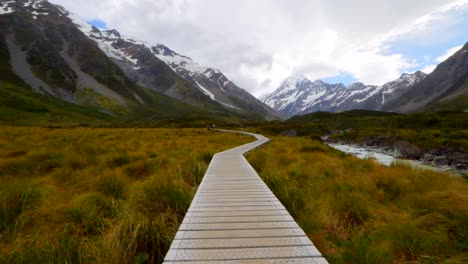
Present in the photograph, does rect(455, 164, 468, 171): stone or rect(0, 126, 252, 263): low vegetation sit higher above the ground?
rect(455, 164, 468, 171): stone

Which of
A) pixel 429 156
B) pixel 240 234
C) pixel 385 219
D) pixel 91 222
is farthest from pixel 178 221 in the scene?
pixel 429 156

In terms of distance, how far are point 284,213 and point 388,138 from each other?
49.7 metres

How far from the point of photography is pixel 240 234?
13.7 ft

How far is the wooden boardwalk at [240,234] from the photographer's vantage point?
3463mm

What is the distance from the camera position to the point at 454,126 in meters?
64.0

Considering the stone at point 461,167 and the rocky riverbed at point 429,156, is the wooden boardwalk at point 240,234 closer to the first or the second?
the rocky riverbed at point 429,156

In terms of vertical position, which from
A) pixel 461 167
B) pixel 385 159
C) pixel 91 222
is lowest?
pixel 91 222

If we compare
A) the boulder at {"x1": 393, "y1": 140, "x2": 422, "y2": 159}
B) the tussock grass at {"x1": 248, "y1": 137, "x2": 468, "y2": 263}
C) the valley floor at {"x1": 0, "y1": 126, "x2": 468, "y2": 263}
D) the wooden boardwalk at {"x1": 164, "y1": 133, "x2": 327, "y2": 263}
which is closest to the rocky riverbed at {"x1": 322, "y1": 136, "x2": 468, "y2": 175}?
the boulder at {"x1": 393, "y1": 140, "x2": 422, "y2": 159}

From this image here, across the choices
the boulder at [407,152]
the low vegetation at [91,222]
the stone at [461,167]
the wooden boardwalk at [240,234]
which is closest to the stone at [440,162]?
the stone at [461,167]

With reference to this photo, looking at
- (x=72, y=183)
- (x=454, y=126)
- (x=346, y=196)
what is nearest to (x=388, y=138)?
(x=454, y=126)

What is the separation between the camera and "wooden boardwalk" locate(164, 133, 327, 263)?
346 centimetres

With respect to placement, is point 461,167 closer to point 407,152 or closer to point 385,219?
point 407,152

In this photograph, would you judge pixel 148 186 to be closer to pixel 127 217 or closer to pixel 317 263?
pixel 127 217

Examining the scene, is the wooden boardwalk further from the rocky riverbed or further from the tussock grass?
the rocky riverbed
